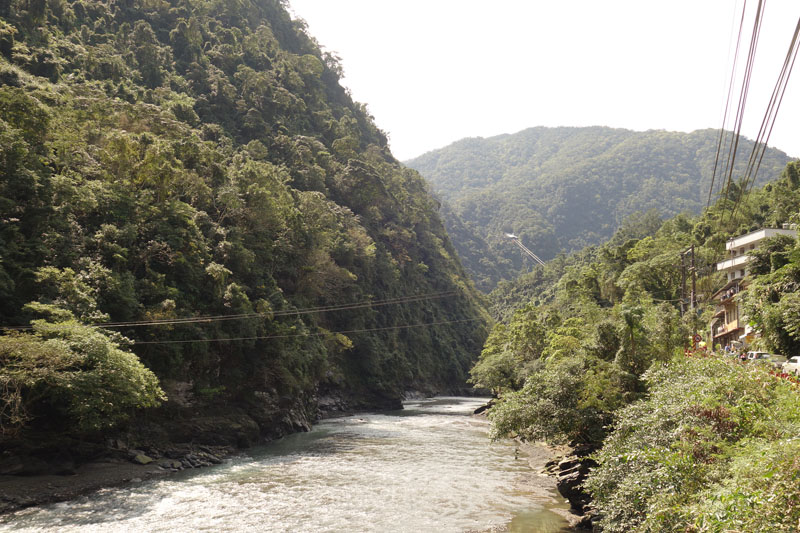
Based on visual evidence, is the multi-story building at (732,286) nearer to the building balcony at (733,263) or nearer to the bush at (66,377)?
the building balcony at (733,263)

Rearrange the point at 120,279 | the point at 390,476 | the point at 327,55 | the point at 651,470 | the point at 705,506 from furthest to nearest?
the point at 327,55 → the point at 120,279 → the point at 390,476 → the point at 651,470 → the point at 705,506

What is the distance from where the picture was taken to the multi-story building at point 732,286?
48500 mm

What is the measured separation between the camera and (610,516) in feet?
49.5

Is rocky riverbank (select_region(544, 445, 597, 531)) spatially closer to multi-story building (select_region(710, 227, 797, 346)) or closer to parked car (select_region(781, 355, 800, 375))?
parked car (select_region(781, 355, 800, 375))

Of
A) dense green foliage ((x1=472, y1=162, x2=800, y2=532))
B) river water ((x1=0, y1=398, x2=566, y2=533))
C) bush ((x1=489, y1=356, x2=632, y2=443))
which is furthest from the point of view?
bush ((x1=489, y1=356, x2=632, y2=443))

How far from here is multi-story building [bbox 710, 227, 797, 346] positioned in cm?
4850

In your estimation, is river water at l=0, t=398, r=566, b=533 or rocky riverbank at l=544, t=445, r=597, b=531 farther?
river water at l=0, t=398, r=566, b=533

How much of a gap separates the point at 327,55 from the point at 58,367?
109 metres

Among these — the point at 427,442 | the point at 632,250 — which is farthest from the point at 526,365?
the point at 632,250

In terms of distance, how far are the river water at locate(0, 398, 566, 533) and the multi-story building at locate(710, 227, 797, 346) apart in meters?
25.8

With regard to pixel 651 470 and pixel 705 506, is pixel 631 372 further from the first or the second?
pixel 705 506

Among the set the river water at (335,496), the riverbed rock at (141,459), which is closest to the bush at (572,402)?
the river water at (335,496)

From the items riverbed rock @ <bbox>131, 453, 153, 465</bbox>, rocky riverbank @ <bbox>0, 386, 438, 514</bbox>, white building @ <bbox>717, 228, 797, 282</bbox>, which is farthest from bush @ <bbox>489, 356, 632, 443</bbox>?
white building @ <bbox>717, 228, 797, 282</bbox>

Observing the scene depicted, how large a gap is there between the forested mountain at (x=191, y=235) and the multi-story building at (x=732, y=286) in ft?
118
